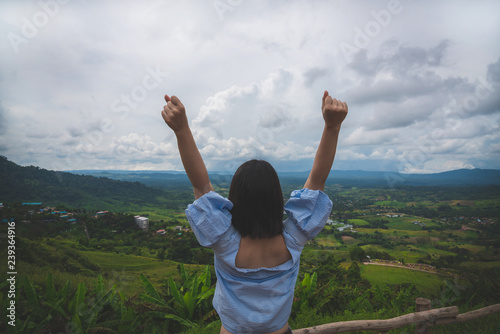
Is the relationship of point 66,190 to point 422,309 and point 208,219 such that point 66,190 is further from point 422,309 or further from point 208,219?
point 208,219

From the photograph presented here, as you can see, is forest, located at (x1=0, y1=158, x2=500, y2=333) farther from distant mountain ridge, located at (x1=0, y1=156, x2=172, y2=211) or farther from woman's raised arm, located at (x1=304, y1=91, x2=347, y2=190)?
woman's raised arm, located at (x1=304, y1=91, x2=347, y2=190)

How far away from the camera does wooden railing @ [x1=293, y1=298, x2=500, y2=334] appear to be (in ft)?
10.8

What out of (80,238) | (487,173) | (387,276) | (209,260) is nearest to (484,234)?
(387,276)

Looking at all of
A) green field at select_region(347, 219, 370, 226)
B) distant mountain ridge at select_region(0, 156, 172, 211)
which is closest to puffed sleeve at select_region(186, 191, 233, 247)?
distant mountain ridge at select_region(0, 156, 172, 211)

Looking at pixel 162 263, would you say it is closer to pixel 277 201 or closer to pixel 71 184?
pixel 277 201

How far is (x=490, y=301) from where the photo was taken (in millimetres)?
6371

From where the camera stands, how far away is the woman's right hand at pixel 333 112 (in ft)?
3.84

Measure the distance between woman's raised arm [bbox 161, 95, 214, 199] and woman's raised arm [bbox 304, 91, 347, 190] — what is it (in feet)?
1.93

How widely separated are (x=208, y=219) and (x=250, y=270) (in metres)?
0.32

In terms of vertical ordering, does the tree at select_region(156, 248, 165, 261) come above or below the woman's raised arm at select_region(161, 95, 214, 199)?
below

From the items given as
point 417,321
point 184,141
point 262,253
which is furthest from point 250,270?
point 417,321

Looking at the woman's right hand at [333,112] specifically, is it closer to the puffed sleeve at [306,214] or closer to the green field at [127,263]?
the puffed sleeve at [306,214]

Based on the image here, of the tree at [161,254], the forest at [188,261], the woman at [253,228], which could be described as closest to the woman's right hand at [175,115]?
the woman at [253,228]

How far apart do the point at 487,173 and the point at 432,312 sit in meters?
165
